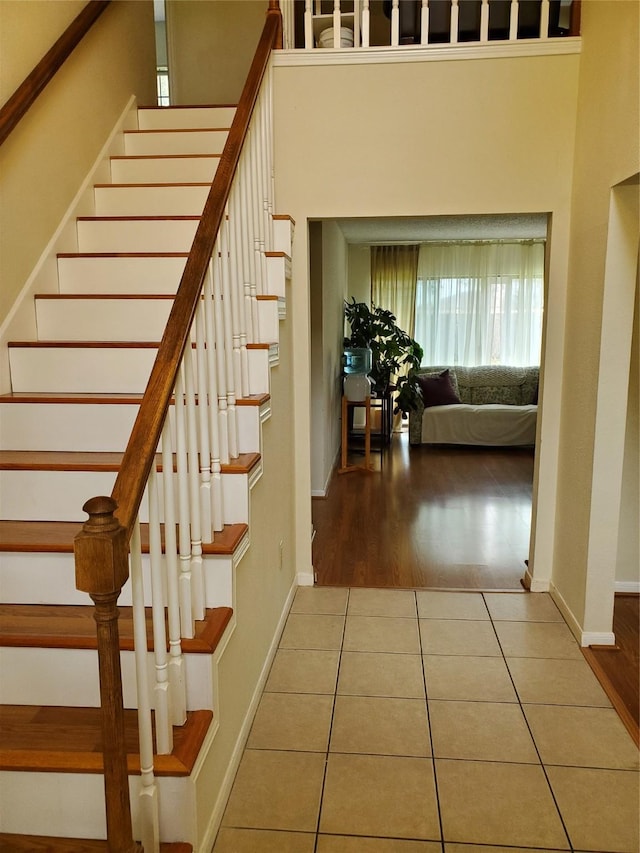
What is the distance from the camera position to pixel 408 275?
865 centimetres

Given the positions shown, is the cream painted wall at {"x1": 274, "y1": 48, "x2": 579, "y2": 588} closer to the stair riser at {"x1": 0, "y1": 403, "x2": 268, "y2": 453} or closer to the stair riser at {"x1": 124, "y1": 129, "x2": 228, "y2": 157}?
the stair riser at {"x1": 124, "y1": 129, "x2": 228, "y2": 157}

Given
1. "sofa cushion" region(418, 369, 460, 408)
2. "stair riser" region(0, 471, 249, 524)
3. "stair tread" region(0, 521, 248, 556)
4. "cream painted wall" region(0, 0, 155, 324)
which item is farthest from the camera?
"sofa cushion" region(418, 369, 460, 408)

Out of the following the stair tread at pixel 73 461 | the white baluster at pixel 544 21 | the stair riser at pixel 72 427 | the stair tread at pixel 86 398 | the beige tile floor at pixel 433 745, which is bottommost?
the beige tile floor at pixel 433 745

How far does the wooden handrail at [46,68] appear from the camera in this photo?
243 cm

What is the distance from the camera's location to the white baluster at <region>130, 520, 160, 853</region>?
1322 mm

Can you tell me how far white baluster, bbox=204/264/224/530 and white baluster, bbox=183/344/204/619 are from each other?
13 centimetres

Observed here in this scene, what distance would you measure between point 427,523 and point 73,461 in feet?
9.97

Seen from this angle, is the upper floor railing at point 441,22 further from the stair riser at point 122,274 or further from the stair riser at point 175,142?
the stair riser at point 122,274

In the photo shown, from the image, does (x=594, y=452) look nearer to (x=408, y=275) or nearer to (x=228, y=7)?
(x=228, y=7)

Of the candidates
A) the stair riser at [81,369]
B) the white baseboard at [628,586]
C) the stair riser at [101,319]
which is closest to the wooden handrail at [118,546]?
the stair riser at [81,369]

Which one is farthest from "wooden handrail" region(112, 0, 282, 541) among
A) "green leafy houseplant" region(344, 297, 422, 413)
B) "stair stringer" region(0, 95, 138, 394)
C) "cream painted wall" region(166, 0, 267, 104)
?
"green leafy houseplant" region(344, 297, 422, 413)

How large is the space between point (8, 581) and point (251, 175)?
1705 millimetres

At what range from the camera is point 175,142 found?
3641 mm

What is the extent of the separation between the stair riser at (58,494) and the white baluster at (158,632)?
61 centimetres
